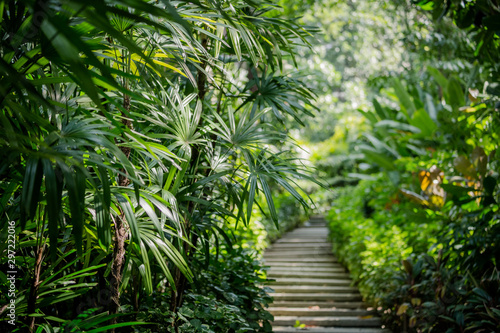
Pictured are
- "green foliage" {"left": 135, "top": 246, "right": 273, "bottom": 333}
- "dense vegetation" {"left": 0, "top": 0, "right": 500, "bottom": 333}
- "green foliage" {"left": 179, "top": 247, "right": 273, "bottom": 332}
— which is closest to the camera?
"dense vegetation" {"left": 0, "top": 0, "right": 500, "bottom": 333}

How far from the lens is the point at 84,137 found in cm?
141

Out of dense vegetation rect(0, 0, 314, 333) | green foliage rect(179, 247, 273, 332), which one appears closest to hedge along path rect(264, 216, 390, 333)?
green foliage rect(179, 247, 273, 332)

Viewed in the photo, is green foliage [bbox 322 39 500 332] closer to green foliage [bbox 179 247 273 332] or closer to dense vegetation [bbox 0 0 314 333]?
green foliage [bbox 179 247 273 332]

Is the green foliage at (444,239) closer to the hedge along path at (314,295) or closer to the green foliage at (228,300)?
the hedge along path at (314,295)

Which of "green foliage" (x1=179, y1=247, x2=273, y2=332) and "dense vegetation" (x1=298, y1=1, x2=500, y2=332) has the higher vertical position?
"dense vegetation" (x1=298, y1=1, x2=500, y2=332)

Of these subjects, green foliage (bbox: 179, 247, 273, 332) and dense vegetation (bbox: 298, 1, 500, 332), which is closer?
green foliage (bbox: 179, 247, 273, 332)

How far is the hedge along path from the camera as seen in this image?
4820 millimetres

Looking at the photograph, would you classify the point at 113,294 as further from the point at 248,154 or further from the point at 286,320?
the point at 286,320

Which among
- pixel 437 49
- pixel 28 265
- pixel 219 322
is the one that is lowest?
pixel 219 322

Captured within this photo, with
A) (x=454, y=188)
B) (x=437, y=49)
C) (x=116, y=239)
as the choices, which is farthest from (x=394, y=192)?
(x=116, y=239)

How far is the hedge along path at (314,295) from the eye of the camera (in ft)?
15.8

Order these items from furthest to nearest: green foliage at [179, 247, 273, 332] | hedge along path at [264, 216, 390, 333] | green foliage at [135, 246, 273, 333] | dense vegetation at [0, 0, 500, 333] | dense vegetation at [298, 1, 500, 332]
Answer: hedge along path at [264, 216, 390, 333] → dense vegetation at [298, 1, 500, 332] → green foliage at [179, 247, 273, 332] → green foliage at [135, 246, 273, 333] → dense vegetation at [0, 0, 500, 333]

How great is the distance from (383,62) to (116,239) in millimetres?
14513

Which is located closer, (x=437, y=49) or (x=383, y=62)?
(x=437, y=49)
